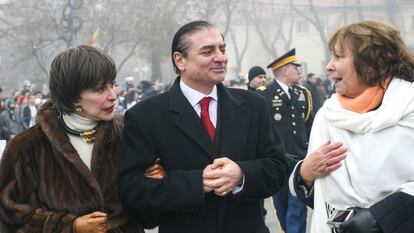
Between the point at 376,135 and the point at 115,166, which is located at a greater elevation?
the point at 376,135

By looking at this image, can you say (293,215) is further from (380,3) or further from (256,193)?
(380,3)

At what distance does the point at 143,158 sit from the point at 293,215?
4313 mm

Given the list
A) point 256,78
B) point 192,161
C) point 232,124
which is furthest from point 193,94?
point 256,78

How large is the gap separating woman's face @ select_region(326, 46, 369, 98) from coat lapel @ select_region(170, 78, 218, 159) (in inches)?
26.7

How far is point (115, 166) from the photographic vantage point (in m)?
3.43

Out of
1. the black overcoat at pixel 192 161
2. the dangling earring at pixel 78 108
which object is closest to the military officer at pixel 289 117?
the black overcoat at pixel 192 161

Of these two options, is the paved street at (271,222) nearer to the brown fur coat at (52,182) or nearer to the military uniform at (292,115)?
the military uniform at (292,115)

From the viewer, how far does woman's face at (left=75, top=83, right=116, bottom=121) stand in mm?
3434

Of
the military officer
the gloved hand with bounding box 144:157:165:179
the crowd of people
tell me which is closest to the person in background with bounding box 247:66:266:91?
the military officer

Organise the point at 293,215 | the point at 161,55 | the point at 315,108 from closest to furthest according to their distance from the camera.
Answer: the point at 293,215 < the point at 315,108 < the point at 161,55

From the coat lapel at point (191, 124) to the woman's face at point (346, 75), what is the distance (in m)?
0.68

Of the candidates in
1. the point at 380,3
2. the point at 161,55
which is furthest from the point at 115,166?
the point at 380,3

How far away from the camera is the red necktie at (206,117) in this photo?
3.36 meters

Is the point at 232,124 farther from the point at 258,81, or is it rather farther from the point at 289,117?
the point at 258,81
